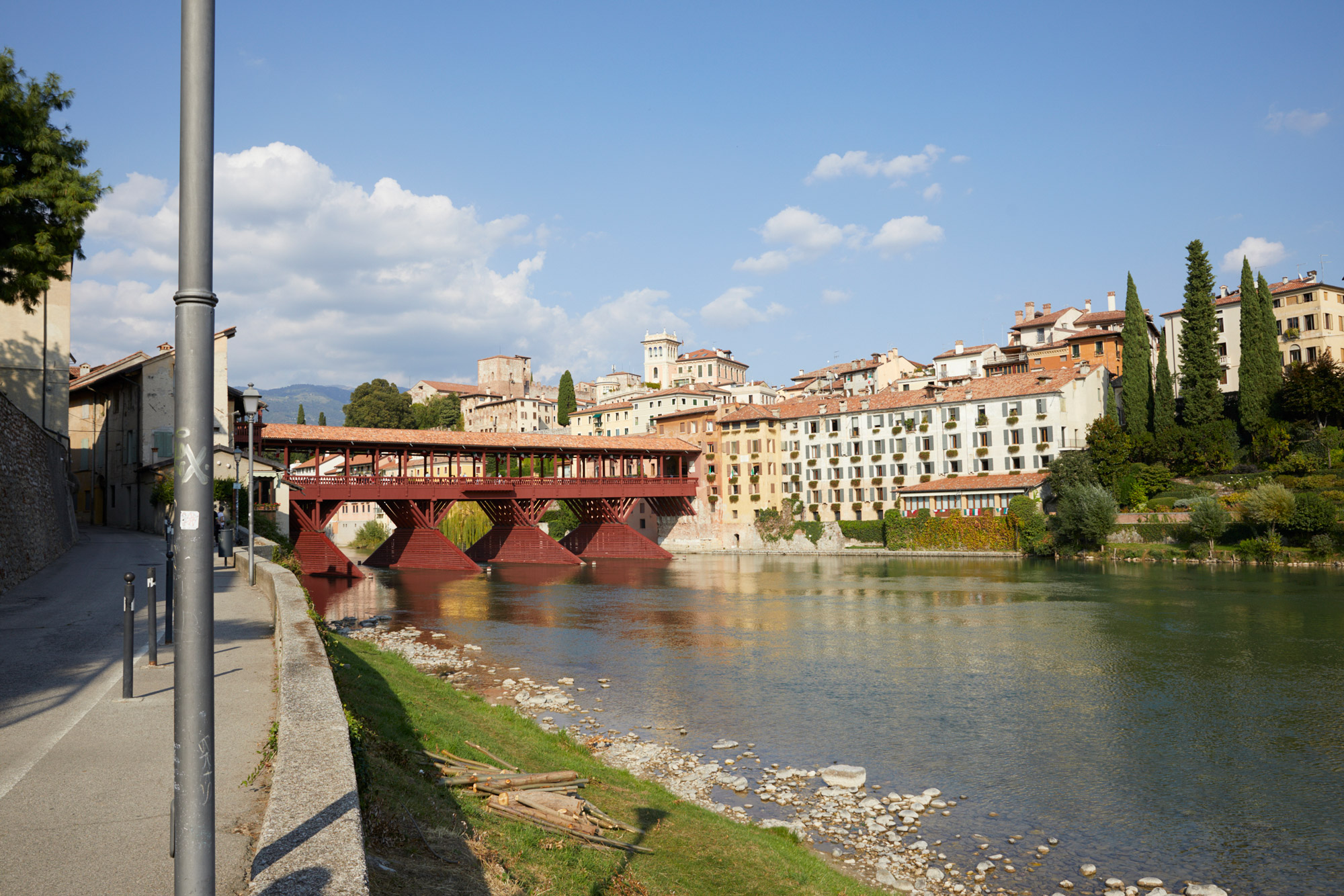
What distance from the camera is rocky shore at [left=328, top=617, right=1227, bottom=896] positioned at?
10984 mm

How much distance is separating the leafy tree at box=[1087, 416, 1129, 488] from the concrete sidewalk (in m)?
56.9

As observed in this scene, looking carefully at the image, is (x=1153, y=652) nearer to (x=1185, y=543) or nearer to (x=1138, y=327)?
(x=1185, y=543)

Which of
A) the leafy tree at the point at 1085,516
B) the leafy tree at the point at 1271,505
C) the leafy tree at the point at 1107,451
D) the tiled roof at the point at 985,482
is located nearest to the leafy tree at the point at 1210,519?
the leafy tree at the point at 1271,505

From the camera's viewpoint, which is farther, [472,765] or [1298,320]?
[1298,320]

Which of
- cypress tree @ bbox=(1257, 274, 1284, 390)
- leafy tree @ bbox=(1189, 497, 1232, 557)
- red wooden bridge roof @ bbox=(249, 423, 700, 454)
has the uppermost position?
cypress tree @ bbox=(1257, 274, 1284, 390)

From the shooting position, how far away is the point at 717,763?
50.7 ft

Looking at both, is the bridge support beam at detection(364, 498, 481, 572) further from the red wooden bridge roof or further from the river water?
the river water

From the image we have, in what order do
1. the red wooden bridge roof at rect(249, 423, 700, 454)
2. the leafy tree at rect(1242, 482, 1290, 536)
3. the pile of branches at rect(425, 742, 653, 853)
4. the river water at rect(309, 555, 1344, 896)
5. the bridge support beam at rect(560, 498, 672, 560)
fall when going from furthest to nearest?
the bridge support beam at rect(560, 498, 672, 560) → the red wooden bridge roof at rect(249, 423, 700, 454) → the leafy tree at rect(1242, 482, 1290, 536) → the river water at rect(309, 555, 1344, 896) → the pile of branches at rect(425, 742, 653, 853)

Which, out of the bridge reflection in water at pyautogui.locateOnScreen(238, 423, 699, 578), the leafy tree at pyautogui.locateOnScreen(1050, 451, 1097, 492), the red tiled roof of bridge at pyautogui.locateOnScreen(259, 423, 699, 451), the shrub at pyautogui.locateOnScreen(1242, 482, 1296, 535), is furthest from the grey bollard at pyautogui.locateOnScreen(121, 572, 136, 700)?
the leafy tree at pyautogui.locateOnScreen(1050, 451, 1097, 492)

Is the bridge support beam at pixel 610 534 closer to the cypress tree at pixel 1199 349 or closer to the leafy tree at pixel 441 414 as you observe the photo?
the cypress tree at pixel 1199 349

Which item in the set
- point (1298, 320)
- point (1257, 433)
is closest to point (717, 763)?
point (1257, 433)

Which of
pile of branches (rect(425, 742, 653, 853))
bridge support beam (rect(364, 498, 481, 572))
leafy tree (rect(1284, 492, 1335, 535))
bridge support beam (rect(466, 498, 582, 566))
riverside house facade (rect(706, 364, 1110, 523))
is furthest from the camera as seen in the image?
riverside house facade (rect(706, 364, 1110, 523))

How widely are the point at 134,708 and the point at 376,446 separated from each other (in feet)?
165

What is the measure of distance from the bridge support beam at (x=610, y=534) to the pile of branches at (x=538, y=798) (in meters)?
60.1
